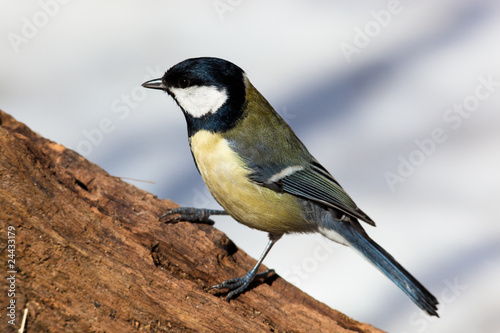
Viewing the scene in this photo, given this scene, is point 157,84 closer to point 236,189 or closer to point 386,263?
point 236,189

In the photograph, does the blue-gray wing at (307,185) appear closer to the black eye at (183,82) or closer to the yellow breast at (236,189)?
the yellow breast at (236,189)

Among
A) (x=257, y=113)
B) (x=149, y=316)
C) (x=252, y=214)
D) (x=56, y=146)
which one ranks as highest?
(x=257, y=113)

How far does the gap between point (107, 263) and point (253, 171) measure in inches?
28.3

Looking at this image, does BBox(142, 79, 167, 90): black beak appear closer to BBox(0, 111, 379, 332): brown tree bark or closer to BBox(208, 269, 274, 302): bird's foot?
BBox(0, 111, 379, 332): brown tree bark

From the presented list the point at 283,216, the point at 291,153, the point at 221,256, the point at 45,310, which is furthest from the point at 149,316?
the point at 291,153

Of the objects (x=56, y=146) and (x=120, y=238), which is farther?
(x=56, y=146)

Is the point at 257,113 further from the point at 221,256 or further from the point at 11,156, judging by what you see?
the point at 11,156

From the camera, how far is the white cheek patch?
213 centimetres

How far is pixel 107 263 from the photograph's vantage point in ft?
5.67

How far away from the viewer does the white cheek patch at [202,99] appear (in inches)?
83.9

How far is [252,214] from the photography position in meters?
2.11

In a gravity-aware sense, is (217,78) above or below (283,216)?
above

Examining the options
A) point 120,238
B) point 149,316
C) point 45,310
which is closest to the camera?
point 45,310

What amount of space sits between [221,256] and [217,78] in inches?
30.9
